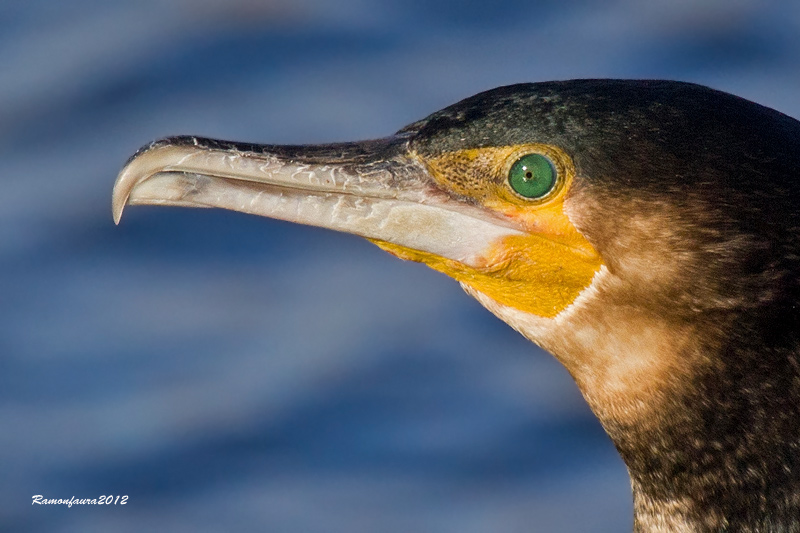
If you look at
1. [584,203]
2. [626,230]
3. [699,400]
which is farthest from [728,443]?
[584,203]

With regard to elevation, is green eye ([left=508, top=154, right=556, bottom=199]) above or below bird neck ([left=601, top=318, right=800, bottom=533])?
above

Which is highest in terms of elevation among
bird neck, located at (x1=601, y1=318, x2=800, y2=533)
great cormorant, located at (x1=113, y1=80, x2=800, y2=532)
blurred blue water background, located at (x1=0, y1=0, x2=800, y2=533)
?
blurred blue water background, located at (x1=0, y1=0, x2=800, y2=533)

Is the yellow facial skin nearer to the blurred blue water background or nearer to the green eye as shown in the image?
the green eye

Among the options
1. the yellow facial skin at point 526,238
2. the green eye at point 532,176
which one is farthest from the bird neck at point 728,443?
the green eye at point 532,176

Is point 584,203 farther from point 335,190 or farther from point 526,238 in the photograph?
point 335,190

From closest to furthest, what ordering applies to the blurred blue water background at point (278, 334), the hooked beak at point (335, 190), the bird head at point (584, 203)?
1. the bird head at point (584, 203)
2. the hooked beak at point (335, 190)
3. the blurred blue water background at point (278, 334)

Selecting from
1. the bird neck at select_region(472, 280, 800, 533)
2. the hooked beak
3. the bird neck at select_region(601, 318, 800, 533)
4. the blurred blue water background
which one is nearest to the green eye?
the hooked beak

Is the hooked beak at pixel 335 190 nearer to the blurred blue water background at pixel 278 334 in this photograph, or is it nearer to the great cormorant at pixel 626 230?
the great cormorant at pixel 626 230

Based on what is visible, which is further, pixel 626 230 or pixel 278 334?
pixel 278 334

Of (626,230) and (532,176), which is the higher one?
(532,176)
